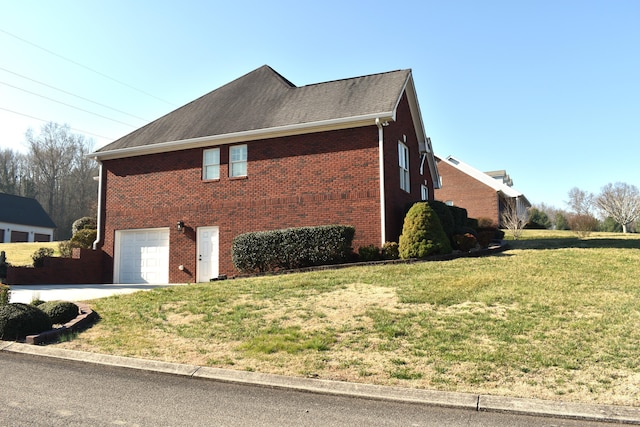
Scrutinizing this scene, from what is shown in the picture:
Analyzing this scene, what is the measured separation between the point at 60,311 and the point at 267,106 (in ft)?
42.9

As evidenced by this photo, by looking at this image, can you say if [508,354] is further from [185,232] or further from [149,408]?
[185,232]

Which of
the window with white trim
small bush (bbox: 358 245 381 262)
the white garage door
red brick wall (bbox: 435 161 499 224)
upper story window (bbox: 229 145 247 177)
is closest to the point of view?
small bush (bbox: 358 245 381 262)

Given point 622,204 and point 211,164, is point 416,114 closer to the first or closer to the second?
point 211,164

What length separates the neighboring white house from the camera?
53.8m

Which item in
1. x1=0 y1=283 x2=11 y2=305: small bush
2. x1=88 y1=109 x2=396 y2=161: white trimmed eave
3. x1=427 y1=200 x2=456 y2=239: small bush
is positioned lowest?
x1=0 y1=283 x2=11 y2=305: small bush

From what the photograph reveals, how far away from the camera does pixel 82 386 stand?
6.02 meters

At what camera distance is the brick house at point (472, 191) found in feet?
134

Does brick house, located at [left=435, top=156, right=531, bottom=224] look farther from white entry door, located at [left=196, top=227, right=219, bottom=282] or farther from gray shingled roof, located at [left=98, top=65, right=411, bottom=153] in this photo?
white entry door, located at [left=196, top=227, right=219, bottom=282]

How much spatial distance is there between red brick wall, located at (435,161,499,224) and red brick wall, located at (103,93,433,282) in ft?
69.9

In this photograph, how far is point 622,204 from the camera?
56.5 metres

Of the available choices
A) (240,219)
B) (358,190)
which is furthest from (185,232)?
(358,190)

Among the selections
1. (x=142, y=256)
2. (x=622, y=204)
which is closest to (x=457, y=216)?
(x=142, y=256)

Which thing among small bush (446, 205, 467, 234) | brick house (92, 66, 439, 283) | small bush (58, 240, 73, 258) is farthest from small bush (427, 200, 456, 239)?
small bush (58, 240, 73, 258)

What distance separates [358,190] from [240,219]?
4686mm
